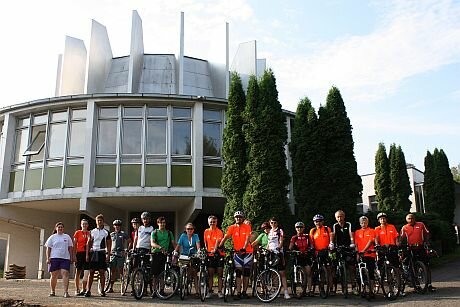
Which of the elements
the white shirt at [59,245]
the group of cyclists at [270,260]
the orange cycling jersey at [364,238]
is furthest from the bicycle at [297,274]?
the white shirt at [59,245]

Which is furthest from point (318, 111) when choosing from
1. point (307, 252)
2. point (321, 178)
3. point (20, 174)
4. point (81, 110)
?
point (20, 174)

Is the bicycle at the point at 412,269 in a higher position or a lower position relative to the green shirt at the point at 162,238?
lower

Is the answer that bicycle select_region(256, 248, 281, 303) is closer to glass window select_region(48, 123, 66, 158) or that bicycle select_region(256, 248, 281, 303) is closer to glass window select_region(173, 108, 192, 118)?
glass window select_region(173, 108, 192, 118)

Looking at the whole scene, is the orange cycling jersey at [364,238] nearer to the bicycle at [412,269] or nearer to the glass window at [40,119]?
the bicycle at [412,269]

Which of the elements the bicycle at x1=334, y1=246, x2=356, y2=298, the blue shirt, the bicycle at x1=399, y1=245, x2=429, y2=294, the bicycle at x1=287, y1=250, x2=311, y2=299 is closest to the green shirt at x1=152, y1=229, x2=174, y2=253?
the blue shirt

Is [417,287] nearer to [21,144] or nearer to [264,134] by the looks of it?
[264,134]

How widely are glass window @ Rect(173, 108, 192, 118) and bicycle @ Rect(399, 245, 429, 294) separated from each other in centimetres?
983

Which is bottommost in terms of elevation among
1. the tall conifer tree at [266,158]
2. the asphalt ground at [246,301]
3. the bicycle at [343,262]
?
the asphalt ground at [246,301]

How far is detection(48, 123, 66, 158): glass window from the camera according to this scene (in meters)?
16.7

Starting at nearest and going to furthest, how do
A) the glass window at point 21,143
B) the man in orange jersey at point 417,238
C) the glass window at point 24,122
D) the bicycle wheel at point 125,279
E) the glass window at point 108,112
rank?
1. the man in orange jersey at point 417,238
2. the bicycle wheel at point 125,279
3. the glass window at point 108,112
4. the glass window at point 21,143
5. the glass window at point 24,122

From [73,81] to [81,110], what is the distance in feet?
15.6

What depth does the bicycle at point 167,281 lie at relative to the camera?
9000 millimetres

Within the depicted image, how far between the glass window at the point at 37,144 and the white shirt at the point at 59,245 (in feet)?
27.0

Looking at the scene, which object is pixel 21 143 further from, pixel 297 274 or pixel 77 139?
pixel 297 274
